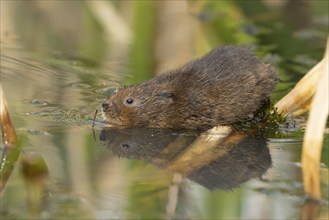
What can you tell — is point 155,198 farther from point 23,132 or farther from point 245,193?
point 23,132

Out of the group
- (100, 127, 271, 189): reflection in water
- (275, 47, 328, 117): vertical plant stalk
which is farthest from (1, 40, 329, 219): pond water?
(275, 47, 328, 117): vertical plant stalk

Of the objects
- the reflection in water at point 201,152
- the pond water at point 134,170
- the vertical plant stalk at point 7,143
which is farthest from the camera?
the reflection in water at point 201,152

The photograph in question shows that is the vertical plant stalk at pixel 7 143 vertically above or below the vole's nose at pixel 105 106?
below

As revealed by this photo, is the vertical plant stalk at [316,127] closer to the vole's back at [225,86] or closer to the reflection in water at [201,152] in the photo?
the reflection in water at [201,152]

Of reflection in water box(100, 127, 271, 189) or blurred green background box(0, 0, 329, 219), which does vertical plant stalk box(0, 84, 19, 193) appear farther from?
reflection in water box(100, 127, 271, 189)


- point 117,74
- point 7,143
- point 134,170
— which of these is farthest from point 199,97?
point 117,74

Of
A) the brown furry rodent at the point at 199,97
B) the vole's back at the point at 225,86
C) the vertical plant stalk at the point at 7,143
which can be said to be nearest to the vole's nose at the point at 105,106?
the brown furry rodent at the point at 199,97

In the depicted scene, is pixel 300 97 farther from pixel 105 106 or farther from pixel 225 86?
pixel 105 106
